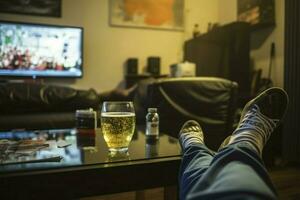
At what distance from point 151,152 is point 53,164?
0.28m

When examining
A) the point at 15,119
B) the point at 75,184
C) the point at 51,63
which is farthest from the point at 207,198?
the point at 51,63

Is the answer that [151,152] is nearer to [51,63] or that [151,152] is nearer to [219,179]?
[219,179]

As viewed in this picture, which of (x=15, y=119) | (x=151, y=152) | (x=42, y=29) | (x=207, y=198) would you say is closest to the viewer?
(x=207, y=198)

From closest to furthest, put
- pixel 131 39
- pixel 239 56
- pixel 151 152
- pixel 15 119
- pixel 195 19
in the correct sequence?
1. pixel 151 152
2. pixel 15 119
3. pixel 239 56
4. pixel 131 39
5. pixel 195 19

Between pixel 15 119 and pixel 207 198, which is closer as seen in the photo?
pixel 207 198

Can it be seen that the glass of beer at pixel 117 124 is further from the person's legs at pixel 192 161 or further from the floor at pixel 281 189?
the floor at pixel 281 189

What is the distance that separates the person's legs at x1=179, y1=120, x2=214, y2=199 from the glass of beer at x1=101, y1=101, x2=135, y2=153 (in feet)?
0.52

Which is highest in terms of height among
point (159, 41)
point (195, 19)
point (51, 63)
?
point (195, 19)

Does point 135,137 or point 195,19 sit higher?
point 195,19

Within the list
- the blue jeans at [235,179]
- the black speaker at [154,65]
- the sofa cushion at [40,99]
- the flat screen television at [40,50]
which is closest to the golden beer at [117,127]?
the blue jeans at [235,179]

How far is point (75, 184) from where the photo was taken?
2.10 feet

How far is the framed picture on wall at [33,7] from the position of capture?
348 centimetres

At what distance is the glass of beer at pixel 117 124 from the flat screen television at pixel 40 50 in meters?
3.00

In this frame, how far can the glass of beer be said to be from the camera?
803mm
